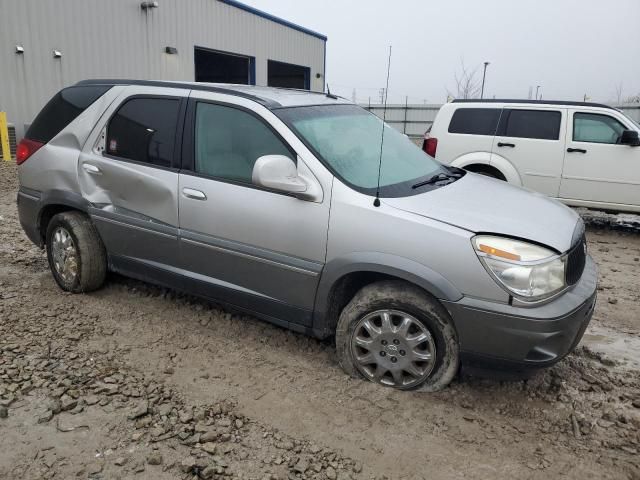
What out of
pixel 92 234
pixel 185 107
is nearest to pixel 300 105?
pixel 185 107

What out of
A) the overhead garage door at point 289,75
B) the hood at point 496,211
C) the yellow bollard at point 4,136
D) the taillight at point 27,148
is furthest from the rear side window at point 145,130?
the overhead garage door at point 289,75

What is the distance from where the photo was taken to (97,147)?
4.11 metres

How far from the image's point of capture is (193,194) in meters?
3.56

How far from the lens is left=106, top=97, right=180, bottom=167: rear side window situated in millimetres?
3766

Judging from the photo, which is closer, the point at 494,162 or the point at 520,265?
the point at 520,265

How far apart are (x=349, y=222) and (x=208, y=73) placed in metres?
25.4

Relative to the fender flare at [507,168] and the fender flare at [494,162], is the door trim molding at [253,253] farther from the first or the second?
the fender flare at [507,168]

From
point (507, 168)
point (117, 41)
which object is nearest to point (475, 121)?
point (507, 168)

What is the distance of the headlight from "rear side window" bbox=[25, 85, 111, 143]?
129 inches

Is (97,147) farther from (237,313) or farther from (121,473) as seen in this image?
(121,473)

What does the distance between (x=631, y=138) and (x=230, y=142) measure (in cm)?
621

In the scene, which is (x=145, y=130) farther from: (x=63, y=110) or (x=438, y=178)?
(x=438, y=178)

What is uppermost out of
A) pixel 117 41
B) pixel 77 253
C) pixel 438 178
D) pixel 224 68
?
pixel 117 41

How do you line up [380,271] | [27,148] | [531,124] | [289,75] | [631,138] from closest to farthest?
[380,271] < [27,148] < [631,138] < [531,124] < [289,75]
